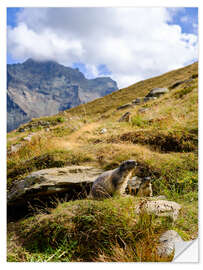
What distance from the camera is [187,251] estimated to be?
107 inches

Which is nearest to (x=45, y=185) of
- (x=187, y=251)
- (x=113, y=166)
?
(x=113, y=166)

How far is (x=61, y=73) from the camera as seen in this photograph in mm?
135000

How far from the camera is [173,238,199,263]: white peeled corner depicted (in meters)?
2.58

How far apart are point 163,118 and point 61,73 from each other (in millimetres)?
135723

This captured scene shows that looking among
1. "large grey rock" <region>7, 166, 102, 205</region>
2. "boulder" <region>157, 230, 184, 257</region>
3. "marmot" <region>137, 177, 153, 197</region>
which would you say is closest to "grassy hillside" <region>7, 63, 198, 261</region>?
"boulder" <region>157, 230, 184, 257</region>

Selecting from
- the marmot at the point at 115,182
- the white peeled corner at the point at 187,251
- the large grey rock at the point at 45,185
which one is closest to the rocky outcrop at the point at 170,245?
the white peeled corner at the point at 187,251

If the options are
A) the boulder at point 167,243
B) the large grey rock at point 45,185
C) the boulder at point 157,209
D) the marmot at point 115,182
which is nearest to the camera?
the boulder at point 167,243

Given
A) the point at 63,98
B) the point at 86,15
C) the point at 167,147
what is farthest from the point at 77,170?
the point at 63,98

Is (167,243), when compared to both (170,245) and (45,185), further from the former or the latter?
(45,185)

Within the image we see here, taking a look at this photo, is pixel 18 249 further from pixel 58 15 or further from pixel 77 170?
pixel 58 15

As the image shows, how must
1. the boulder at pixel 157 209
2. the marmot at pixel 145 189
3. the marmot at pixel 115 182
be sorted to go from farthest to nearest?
the marmot at pixel 145 189
the marmot at pixel 115 182
the boulder at pixel 157 209

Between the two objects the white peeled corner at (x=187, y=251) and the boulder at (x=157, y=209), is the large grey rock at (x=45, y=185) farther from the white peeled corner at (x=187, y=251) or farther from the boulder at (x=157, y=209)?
the white peeled corner at (x=187, y=251)

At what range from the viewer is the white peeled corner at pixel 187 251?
102 inches

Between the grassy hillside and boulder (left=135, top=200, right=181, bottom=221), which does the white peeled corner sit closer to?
the grassy hillside
